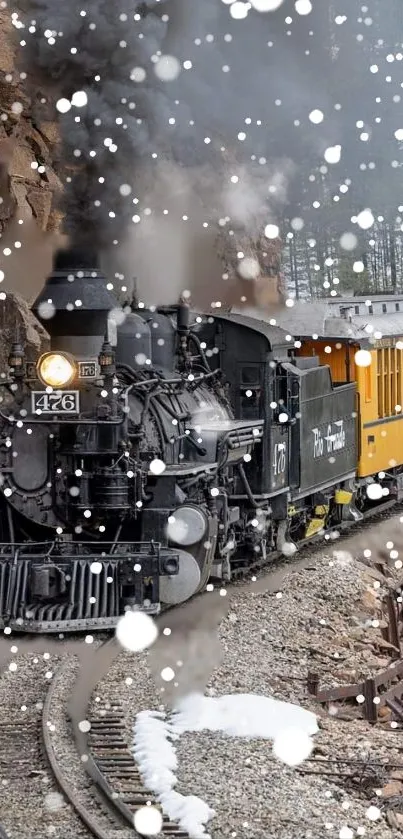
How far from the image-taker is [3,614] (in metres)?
9.07

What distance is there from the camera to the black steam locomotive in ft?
30.0

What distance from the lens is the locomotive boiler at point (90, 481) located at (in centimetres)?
913

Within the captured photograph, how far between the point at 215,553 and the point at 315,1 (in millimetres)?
12141

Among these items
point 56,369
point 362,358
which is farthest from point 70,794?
point 362,358

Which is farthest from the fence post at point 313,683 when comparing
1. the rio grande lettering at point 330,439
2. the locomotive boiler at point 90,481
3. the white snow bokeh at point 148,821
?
the rio grande lettering at point 330,439

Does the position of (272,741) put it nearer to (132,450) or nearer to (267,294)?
(132,450)

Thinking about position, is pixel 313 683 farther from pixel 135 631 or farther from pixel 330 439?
pixel 330 439

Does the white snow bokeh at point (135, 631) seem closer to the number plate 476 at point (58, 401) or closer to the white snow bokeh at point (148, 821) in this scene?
the number plate 476 at point (58, 401)

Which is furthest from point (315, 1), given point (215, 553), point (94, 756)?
→ point (94, 756)

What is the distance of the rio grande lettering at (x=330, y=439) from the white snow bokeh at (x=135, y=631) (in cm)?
413

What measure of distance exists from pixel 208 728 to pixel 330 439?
6.26 meters

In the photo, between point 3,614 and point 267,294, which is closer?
point 3,614

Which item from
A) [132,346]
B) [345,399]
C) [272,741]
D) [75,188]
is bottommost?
[272,741]

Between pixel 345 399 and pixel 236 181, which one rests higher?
pixel 236 181
